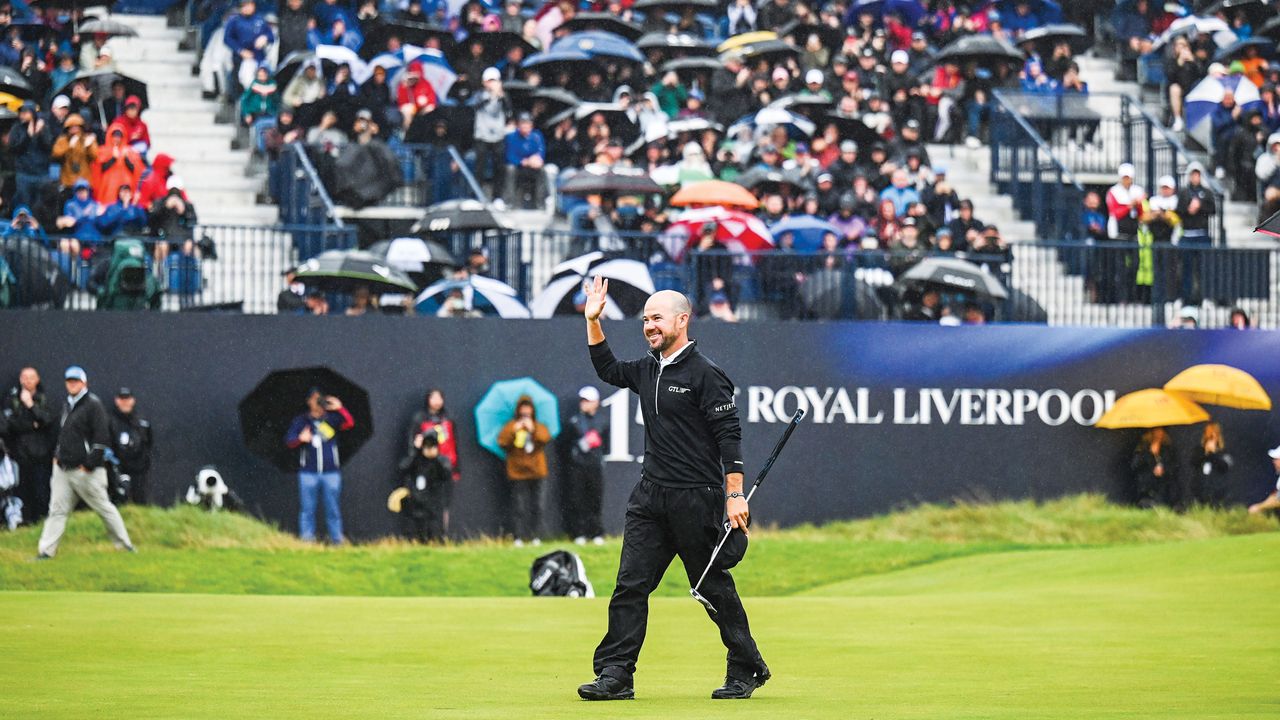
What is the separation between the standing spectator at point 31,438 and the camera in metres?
22.6

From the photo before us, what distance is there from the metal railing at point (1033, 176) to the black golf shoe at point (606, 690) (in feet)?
64.2

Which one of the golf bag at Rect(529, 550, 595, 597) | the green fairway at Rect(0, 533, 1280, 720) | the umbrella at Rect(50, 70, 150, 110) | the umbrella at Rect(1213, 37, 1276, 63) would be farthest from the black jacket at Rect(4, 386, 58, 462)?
the umbrella at Rect(1213, 37, 1276, 63)

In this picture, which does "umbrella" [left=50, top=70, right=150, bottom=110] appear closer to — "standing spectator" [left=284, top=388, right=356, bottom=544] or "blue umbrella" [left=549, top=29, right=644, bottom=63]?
"blue umbrella" [left=549, top=29, right=644, bottom=63]

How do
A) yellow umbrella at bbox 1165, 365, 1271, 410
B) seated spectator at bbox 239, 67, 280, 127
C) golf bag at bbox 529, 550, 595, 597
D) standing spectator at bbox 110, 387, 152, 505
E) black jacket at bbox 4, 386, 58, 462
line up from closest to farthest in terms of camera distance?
golf bag at bbox 529, 550, 595, 597
black jacket at bbox 4, 386, 58, 462
standing spectator at bbox 110, 387, 152, 505
yellow umbrella at bbox 1165, 365, 1271, 410
seated spectator at bbox 239, 67, 280, 127

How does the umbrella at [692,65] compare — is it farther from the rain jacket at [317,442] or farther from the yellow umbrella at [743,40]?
the rain jacket at [317,442]

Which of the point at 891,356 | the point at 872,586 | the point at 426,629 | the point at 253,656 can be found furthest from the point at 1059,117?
the point at 253,656

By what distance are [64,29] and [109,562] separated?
11.1 metres

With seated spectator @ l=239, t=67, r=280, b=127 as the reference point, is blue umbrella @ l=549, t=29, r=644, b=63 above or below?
above

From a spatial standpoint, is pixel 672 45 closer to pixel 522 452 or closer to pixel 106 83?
pixel 106 83

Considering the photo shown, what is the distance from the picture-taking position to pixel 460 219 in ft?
79.8

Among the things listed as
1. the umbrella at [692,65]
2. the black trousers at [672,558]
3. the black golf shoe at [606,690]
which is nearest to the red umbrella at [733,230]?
the umbrella at [692,65]

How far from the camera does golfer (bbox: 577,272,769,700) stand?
9.91 m

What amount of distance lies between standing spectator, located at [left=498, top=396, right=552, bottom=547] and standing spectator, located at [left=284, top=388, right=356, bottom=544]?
1.96 meters

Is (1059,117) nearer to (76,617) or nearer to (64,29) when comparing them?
(64,29)
